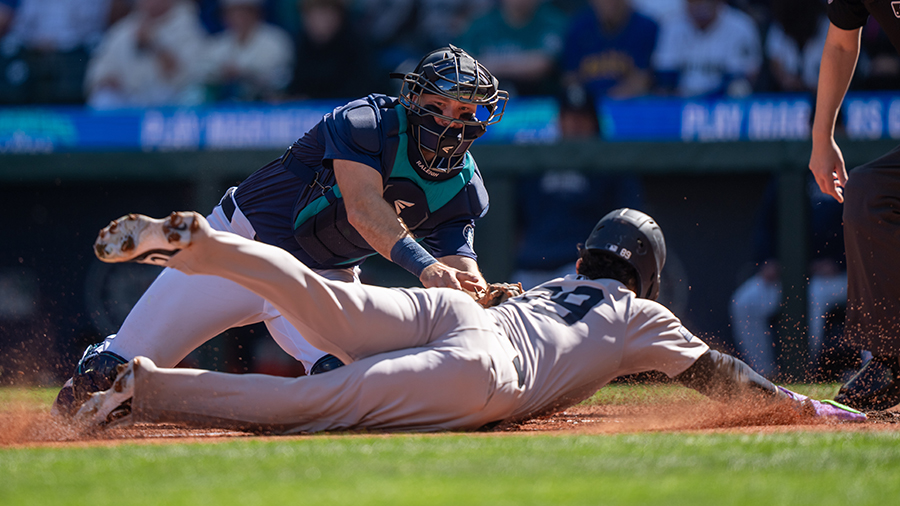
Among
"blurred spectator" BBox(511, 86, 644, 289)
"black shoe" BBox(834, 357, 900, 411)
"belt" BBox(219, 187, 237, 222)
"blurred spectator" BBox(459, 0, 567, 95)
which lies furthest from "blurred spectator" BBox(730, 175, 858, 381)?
"belt" BBox(219, 187, 237, 222)

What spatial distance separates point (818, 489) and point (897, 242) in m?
1.90

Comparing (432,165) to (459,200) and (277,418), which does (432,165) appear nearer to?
(459,200)

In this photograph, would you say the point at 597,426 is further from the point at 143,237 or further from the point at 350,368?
the point at 143,237

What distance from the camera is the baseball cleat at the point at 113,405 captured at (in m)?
2.90

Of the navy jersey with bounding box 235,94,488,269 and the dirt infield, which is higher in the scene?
the navy jersey with bounding box 235,94,488,269

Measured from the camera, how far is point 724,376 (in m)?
3.29

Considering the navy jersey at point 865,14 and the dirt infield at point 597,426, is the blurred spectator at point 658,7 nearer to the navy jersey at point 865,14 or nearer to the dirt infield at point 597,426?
the navy jersey at point 865,14

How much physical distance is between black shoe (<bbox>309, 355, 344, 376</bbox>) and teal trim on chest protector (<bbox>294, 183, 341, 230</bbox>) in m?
0.57

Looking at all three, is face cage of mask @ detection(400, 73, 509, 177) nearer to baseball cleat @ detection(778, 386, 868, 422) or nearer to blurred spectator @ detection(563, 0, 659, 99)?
baseball cleat @ detection(778, 386, 868, 422)

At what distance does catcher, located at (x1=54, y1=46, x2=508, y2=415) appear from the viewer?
11.7 ft

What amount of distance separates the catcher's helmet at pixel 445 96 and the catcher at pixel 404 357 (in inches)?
27.5

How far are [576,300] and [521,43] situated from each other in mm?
5649

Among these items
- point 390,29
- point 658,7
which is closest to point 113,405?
point 390,29

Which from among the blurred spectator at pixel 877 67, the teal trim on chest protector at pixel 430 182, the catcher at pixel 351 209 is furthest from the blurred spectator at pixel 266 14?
the teal trim on chest protector at pixel 430 182
